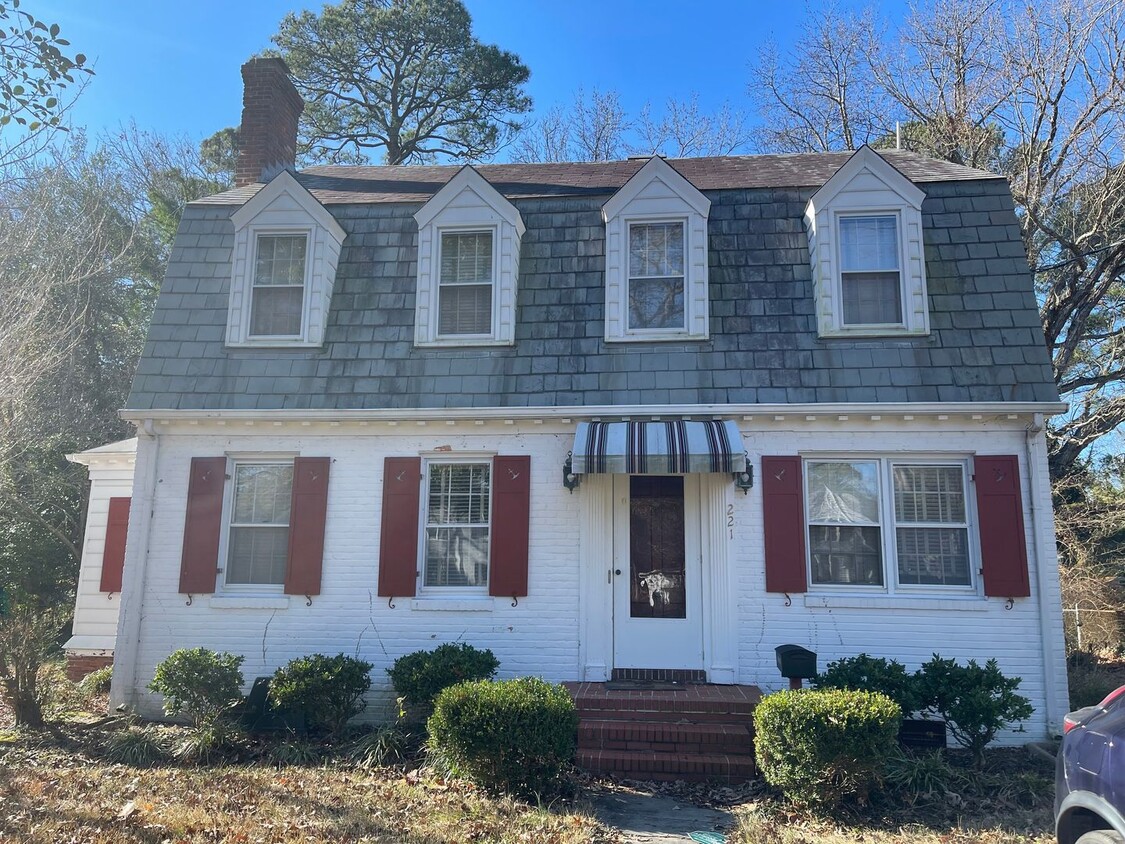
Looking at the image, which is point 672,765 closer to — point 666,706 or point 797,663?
point 666,706

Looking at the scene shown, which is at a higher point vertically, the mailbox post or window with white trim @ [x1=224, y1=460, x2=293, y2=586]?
window with white trim @ [x1=224, y1=460, x2=293, y2=586]

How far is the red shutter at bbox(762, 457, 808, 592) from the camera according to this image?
8297 mm

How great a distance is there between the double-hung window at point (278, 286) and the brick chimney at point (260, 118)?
2.52 m

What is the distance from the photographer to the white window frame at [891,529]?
8289 millimetres

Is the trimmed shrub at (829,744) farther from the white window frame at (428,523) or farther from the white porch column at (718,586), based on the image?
the white window frame at (428,523)

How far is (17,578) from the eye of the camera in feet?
49.0

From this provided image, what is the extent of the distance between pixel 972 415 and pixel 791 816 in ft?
15.5

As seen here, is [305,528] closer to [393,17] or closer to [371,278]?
[371,278]

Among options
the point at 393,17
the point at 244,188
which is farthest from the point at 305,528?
the point at 393,17

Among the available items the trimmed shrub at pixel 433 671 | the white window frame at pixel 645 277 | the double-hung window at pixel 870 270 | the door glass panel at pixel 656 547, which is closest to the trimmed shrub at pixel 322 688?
the trimmed shrub at pixel 433 671

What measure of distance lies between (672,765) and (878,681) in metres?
2.08

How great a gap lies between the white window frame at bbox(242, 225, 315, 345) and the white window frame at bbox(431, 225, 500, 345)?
160 cm

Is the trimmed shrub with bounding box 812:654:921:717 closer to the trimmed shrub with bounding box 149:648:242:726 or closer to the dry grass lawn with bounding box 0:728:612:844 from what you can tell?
the dry grass lawn with bounding box 0:728:612:844

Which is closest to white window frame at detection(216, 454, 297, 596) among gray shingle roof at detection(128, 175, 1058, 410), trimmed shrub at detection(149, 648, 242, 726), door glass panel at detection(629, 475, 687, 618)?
gray shingle roof at detection(128, 175, 1058, 410)
